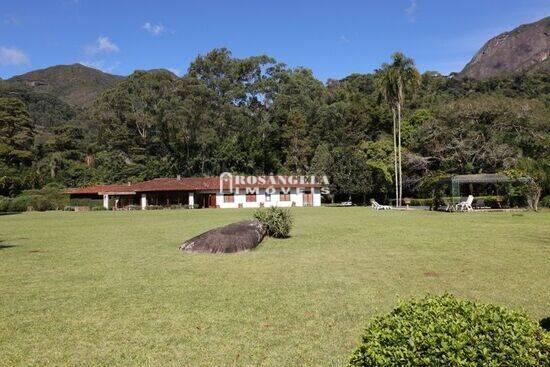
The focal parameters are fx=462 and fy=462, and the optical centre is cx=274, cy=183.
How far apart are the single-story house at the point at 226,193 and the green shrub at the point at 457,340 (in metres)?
44.9

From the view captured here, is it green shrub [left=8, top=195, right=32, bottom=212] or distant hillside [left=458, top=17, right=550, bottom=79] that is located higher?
distant hillside [left=458, top=17, right=550, bottom=79]

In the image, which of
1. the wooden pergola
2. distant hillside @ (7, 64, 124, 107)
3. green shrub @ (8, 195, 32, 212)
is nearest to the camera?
the wooden pergola

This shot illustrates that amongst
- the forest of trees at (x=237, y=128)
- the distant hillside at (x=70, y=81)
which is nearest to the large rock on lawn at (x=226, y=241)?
the forest of trees at (x=237, y=128)

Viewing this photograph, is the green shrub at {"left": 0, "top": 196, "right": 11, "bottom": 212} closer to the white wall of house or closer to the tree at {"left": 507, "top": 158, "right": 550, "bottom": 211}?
the white wall of house

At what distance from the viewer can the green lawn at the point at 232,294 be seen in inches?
191

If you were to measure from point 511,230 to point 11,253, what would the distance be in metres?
16.1

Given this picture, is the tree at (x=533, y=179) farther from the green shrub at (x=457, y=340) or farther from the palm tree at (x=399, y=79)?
the green shrub at (x=457, y=340)

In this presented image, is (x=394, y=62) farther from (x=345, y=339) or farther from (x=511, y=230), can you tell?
(x=345, y=339)

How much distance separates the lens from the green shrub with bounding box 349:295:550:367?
2.56 m

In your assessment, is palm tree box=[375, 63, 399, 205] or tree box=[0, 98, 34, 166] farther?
tree box=[0, 98, 34, 166]

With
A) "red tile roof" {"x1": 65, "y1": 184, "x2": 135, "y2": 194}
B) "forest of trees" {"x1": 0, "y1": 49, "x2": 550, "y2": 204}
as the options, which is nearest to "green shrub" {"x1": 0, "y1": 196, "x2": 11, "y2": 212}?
"forest of trees" {"x1": 0, "y1": 49, "x2": 550, "y2": 204}

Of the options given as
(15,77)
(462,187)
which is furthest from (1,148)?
(15,77)

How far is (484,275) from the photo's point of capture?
848 centimetres

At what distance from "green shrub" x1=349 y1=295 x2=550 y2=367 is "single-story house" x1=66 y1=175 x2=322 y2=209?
4494 centimetres
